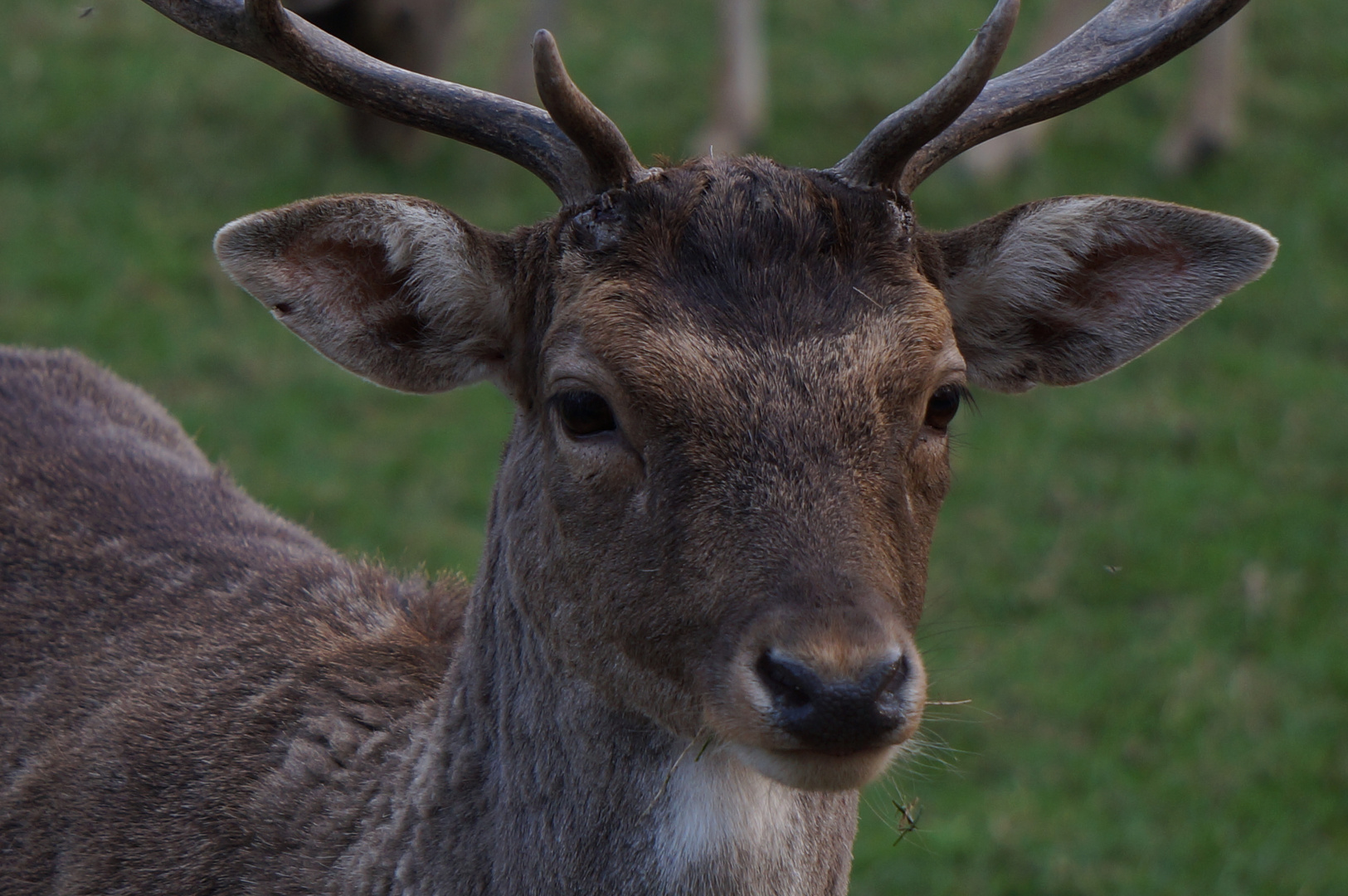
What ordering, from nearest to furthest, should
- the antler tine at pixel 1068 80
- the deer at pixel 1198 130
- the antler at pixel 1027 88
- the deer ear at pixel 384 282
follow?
the antler at pixel 1027 88
the deer ear at pixel 384 282
the antler tine at pixel 1068 80
the deer at pixel 1198 130

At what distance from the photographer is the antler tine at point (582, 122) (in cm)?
289

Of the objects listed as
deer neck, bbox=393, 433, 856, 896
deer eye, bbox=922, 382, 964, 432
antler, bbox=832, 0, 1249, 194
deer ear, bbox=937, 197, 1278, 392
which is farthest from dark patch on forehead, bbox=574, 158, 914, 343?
deer neck, bbox=393, 433, 856, 896

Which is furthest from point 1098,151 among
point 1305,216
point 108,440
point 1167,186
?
point 108,440

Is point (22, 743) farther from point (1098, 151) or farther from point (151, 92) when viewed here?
point (1098, 151)

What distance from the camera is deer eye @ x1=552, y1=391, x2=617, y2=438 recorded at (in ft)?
9.60

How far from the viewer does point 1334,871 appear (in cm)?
526

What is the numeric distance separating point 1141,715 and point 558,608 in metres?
3.76

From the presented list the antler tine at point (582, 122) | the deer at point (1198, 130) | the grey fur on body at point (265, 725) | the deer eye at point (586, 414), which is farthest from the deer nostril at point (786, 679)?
the deer at point (1198, 130)

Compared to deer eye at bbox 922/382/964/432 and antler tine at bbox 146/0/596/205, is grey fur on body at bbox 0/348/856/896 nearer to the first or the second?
deer eye at bbox 922/382/964/432

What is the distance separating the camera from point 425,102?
123 inches

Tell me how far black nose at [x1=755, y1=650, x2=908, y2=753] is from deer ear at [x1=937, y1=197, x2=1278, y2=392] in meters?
Result: 1.07

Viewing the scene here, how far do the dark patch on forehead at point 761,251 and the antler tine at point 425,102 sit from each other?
0.20m

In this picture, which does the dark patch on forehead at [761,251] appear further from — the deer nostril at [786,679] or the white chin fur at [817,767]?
the white chin fur at [817,767]

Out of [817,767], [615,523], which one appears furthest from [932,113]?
[817,767]
